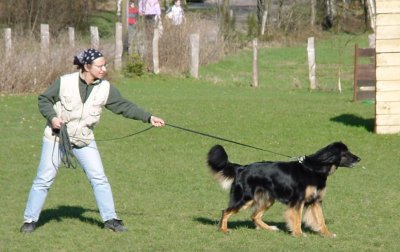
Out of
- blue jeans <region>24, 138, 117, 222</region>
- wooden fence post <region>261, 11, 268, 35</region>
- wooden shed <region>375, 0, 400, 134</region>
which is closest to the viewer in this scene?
blue jeans <region>24, 138, 117, 222</region>

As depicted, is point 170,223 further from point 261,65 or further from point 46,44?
point 261,65

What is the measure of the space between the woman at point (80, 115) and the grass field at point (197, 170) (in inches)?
23.8

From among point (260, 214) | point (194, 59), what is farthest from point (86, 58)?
point (194, 59)

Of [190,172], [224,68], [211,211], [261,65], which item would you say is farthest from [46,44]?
[211,211]

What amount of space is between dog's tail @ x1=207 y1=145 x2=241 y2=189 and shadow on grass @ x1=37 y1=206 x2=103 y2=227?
1.46 meters

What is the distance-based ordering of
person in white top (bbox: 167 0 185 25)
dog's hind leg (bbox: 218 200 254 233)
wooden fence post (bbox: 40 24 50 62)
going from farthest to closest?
person in white top (bbox: 167 0 185 25) < wooden fence post (bbox: 40 24 50 62) < dog's hind leg (bbox: 218 200 254 233)

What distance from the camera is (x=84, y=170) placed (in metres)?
9.55

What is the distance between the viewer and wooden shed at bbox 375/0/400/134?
699 inches

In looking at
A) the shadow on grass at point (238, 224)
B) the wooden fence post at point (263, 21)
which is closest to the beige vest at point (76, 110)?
the shadow on grass at point (238, 224)

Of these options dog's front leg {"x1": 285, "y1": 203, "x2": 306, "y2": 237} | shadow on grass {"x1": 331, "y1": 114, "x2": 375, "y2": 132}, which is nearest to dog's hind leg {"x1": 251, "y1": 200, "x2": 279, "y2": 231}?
dog's front leg {"x1": 285, "y1": 203, "x2": 306, "y2": 237}

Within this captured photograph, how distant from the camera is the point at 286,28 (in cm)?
4269

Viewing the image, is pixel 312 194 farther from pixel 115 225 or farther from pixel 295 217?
pixel 115 225

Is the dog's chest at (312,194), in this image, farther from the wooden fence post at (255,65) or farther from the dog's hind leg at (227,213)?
the wooden fence post at (255,65)

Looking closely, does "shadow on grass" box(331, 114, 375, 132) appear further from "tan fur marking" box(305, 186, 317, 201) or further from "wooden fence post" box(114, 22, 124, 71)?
"wooden fence post" box(114, 22, 124, 71)
